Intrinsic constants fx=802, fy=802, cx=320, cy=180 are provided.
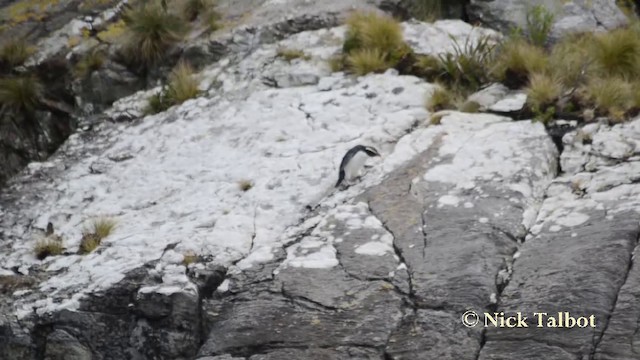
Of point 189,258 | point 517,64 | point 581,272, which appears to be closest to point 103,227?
point 189,258

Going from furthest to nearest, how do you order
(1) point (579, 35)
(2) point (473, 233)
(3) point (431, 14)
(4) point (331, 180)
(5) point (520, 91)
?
(3) point (431, 14)
(1) point (579, 35)
(5) point (520, 91)
(4) point (331, 180)
(2) point (473, 233)

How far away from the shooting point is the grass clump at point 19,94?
8930 mm

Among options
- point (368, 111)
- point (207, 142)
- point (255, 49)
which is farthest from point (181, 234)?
point (255, 49)

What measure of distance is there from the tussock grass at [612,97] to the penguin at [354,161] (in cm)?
186

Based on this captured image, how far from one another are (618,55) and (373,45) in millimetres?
2323

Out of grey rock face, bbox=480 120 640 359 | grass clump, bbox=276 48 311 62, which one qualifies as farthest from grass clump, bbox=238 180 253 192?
grey rock face, bbox=480 120 640 359

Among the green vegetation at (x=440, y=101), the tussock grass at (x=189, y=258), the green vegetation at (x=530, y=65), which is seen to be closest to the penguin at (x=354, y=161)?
the green vegetation at (x=530, y=65)

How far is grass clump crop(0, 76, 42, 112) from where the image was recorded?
8.93 m

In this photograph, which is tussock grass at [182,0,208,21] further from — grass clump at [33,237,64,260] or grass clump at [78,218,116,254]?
grass clump at [33,237,64,260]

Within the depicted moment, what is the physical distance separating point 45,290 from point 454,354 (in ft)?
10.0

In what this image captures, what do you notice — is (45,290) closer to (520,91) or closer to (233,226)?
(233,226)

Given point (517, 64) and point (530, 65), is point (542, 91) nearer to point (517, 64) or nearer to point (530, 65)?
point (530, 65)

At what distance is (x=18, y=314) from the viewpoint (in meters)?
5.69

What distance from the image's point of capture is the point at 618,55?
24.3 feet
